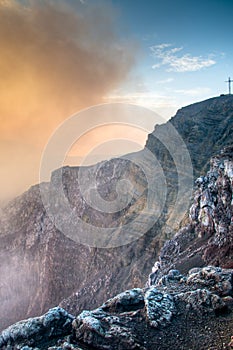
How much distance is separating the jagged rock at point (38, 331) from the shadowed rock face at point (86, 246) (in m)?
47.0

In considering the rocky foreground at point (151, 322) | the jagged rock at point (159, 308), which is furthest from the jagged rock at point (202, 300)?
the jagged rock at point (159, 308)

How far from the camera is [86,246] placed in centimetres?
9750

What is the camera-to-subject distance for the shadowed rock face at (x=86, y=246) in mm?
74875

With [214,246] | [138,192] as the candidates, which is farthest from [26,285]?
[214,246]

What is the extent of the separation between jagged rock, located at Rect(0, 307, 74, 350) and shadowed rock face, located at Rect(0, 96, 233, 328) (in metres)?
47.0

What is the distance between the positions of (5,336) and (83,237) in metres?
80.7

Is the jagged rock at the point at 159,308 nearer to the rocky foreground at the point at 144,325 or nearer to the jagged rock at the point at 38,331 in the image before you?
the rocky foreground at the point at 144,325

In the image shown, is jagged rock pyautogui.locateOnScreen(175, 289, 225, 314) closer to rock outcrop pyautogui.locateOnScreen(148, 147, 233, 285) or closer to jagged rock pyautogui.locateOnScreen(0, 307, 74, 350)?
jagged rock pyautogui.locateOnScreen(0, 307, 74, 350)

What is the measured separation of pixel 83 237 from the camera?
101m

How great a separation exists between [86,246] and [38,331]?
7839cm

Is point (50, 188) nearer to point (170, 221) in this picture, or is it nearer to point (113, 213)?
point (113, 213)

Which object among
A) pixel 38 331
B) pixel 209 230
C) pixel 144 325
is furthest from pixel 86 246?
pixel 144 325

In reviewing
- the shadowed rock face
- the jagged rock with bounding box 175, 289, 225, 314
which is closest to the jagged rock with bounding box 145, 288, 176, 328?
the jagged rock with bounding box 175, 289, 225, 314

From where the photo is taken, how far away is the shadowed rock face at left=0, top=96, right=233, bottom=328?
7488cm
